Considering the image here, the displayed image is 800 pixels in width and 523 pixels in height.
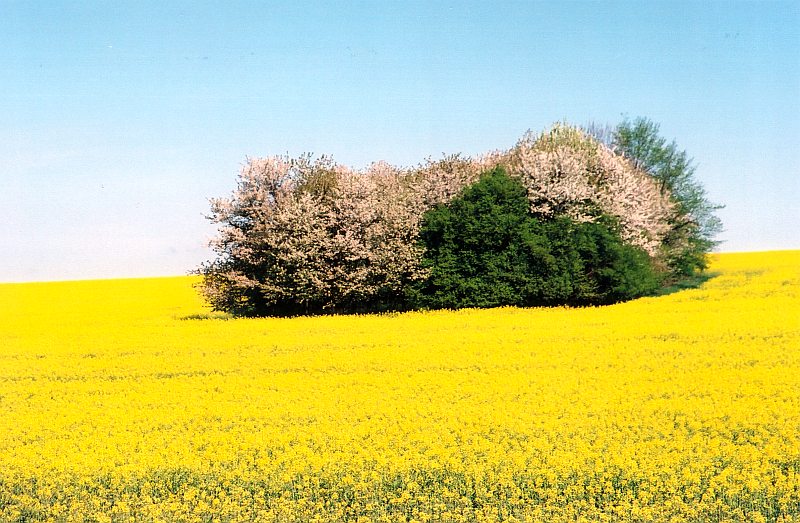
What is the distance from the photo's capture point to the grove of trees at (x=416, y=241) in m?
34.8

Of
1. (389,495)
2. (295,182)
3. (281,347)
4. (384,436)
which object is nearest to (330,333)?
(281,347)

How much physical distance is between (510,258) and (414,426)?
76.7 feet

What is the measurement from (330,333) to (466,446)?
16.1 meters

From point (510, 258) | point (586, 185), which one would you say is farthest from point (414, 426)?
point (586, 185)

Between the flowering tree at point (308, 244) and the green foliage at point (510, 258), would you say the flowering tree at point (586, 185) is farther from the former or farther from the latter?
the flowering tree at point (308, 244)

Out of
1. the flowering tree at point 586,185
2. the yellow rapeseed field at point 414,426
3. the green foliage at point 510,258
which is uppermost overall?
the flowering tree at point 586,185

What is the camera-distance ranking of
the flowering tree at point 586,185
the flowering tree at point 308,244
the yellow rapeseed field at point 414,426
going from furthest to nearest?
the flowering tree at point 586,185, the flowering tree at point 308,244, the yellow rapeseed field at point 414,426

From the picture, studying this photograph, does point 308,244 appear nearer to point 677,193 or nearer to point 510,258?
point 510,258

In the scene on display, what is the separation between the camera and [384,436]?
41.0 ft

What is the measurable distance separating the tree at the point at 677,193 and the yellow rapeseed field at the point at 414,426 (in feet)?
66.8

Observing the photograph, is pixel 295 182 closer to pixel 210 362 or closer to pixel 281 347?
pixel 281 347

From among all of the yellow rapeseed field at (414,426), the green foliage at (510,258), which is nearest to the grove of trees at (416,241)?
the green foliage at (510,258)

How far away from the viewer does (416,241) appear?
119ft

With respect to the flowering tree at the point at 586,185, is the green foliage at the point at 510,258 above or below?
below
